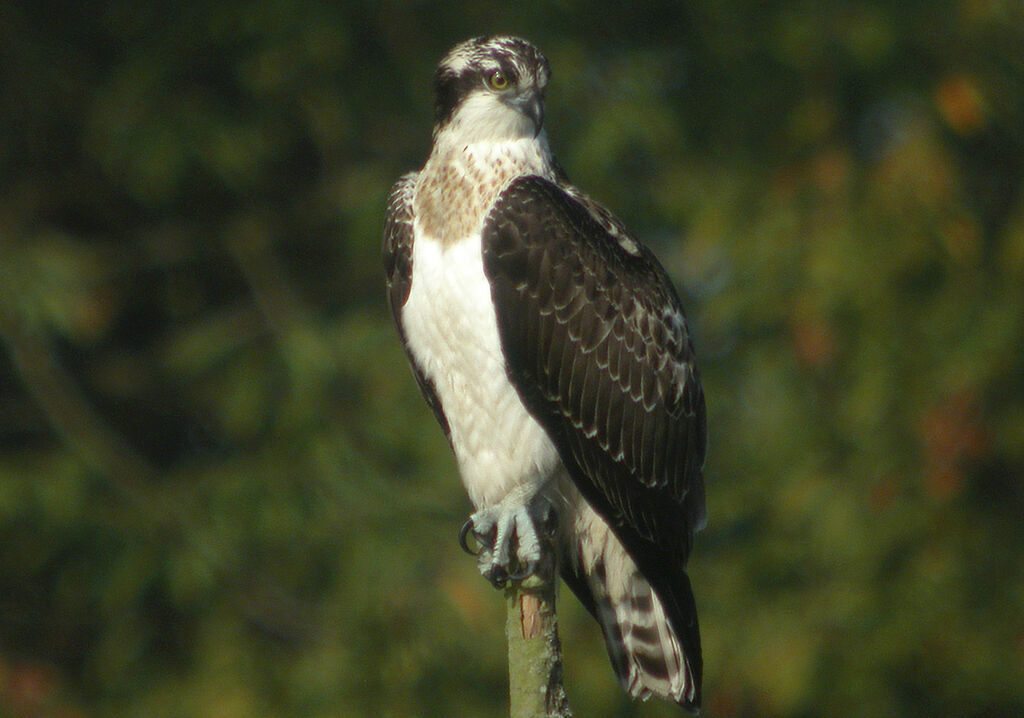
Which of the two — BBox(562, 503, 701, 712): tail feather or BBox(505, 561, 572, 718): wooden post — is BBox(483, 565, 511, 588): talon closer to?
BBox(505, 561, 572, 718): wooden post

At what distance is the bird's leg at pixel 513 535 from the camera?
3.54 m

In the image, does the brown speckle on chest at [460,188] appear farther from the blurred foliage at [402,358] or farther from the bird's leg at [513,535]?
the blurred foliage at [402,358]

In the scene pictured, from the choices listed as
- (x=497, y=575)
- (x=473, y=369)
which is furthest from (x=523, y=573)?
(x=473, y=369)

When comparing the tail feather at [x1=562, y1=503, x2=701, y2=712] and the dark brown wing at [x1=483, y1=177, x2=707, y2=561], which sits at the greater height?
the dark brown wing at [x1=483, y1=177, x2=707, y2=561]

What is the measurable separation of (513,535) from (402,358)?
4038 millimetres

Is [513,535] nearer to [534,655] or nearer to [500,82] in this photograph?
[534,655]

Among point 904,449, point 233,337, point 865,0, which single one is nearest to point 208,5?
point 233,337

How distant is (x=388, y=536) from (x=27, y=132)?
3.29 meters

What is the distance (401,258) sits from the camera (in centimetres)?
389

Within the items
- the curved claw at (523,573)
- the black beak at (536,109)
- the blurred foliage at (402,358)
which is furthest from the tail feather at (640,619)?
the blurred foliage at (402,358)

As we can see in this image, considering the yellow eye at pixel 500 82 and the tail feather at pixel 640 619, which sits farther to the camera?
the yellow eye at pixel 500 82

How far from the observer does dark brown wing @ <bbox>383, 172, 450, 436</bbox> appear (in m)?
3.87

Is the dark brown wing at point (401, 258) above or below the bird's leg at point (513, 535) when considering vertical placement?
above

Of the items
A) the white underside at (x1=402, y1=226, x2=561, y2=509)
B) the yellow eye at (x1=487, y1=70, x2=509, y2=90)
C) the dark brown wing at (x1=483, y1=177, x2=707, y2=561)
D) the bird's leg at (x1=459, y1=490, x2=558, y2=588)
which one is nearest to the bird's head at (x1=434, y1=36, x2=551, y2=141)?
the yellow eye at (x1=487, y1=70, x2=509, y2=90)
